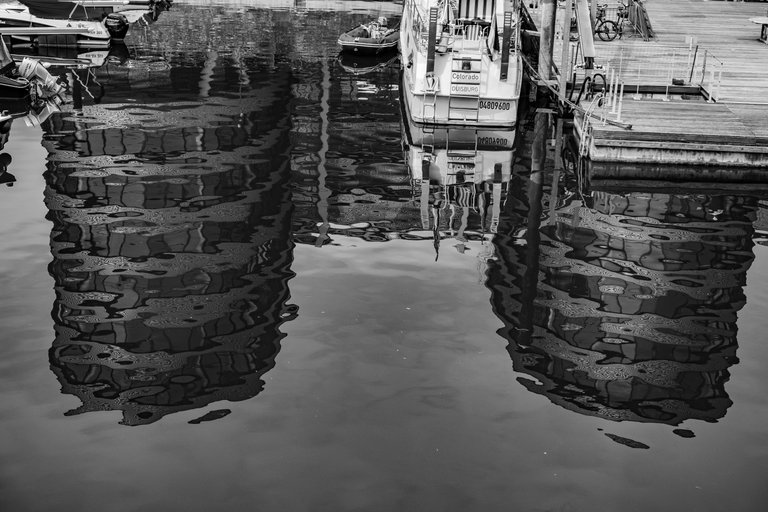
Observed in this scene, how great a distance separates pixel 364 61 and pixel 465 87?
17433 mm

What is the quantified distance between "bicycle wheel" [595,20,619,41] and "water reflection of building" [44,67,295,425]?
1570cm

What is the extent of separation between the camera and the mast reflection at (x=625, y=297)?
1452 cm

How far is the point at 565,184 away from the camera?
25.5 meters

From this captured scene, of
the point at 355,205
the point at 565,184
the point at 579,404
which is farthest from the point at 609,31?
the point at 579,404

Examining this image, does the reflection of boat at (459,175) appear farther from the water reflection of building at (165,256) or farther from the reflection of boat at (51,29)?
the reflection of boat at (51,29)

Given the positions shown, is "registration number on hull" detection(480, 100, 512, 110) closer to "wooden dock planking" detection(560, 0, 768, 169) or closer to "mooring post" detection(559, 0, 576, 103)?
"mooring post" detection(559, 0, 576, 103)

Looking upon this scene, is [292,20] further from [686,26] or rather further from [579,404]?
[579,404]

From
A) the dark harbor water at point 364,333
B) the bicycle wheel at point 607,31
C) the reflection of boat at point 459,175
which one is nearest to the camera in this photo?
the dark harbor water at point 364,333

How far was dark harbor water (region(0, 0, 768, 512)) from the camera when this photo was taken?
1202 cm

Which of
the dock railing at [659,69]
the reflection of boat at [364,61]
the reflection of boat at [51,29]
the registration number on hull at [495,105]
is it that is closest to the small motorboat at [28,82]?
the reflection of boat at [51,29]

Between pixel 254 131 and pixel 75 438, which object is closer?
pixel 75 438

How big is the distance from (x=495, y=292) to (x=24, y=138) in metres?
17.9

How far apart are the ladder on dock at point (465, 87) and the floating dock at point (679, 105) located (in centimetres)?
330

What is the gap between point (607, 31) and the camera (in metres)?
39.7
